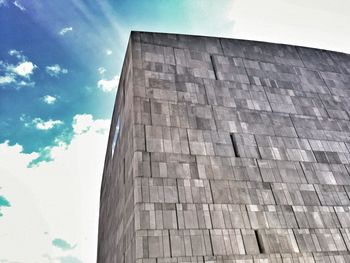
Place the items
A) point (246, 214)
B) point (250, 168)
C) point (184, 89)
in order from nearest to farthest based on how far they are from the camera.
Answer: point (246, 214) < point (250, 168) < point (184, 89)

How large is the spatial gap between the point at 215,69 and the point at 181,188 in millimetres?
11280

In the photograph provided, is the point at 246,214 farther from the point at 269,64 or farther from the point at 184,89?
the point at 269,64

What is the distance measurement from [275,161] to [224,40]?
12631 mm

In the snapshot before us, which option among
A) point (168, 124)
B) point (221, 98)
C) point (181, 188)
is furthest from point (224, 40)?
point (181, 188)

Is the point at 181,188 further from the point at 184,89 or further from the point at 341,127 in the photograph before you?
the point at 341,127

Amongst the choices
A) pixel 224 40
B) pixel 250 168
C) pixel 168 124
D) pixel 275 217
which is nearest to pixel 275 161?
pixel 250 168

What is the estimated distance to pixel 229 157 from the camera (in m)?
18.4

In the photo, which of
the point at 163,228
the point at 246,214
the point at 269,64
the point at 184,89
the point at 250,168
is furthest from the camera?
the point at 269,64

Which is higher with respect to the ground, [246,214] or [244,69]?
[244,69]

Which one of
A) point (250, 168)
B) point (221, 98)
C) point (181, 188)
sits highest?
point (221, 98)

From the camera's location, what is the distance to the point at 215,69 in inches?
920

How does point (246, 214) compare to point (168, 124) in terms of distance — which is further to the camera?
point (168, 124)

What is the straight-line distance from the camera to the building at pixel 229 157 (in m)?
15.1

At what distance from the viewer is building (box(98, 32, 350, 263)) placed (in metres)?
15.1
